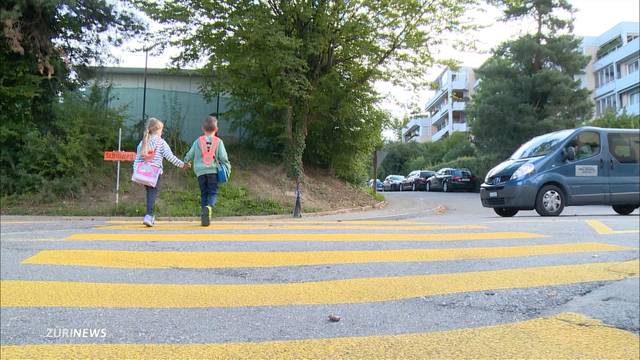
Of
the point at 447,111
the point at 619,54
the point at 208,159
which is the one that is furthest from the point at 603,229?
the point at 447,111

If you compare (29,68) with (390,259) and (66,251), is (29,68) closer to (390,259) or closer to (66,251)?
(66,251)

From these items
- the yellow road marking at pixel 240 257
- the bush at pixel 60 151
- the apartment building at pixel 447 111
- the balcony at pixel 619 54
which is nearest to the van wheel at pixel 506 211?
the yellow road marking at pixel 240 257

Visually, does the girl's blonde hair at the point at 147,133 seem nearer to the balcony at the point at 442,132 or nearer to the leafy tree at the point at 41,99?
the leafy tree at the point at 41,99

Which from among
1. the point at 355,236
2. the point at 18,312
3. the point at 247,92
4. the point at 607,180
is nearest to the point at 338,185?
the point at 247,92

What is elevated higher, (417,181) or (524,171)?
(417,181)

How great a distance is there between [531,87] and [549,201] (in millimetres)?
21505

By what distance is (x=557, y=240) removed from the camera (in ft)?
18.5

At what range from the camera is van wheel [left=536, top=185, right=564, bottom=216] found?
9656mm

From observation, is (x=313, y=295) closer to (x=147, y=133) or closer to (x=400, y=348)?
(x=400, y=348)

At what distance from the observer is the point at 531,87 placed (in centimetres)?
2873

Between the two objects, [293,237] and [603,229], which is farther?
[603,229]

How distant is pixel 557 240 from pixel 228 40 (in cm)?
1233

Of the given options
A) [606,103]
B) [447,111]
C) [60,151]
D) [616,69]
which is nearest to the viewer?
[60,151]

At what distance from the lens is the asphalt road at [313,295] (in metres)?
2.81
